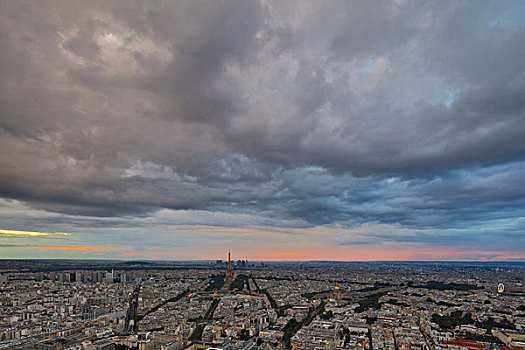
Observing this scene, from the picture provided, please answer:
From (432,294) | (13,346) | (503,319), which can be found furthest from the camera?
(432,294)

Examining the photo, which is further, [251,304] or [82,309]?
[251,304]

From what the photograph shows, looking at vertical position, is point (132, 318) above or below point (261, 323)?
below

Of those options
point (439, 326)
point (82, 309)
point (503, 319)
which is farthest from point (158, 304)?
point (503, 319)

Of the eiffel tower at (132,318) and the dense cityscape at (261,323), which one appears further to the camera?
the eiffel tower at (132,318)

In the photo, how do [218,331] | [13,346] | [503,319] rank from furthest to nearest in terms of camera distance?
[503,319], [218,331], [13,346]

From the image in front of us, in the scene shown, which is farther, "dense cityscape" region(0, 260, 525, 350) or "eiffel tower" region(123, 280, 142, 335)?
"eiffel tower" region(123, 280, 142, 335)

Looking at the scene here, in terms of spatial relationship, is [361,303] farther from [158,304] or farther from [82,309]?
[82,309]

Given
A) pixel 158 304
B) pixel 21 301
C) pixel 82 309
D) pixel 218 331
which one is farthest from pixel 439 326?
pixel 21 301

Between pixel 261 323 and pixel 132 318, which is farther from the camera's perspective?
pixel 132 318

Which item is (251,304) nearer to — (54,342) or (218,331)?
(218,331)
